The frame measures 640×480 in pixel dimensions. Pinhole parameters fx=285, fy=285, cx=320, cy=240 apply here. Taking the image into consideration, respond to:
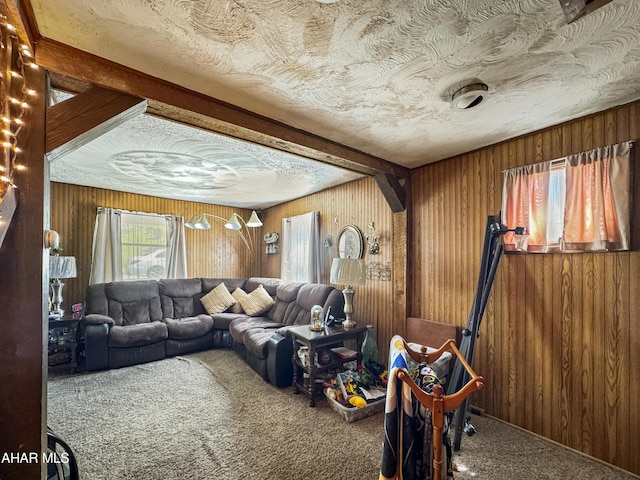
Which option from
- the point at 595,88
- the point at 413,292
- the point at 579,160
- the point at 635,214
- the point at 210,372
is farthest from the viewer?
the point at 210,372

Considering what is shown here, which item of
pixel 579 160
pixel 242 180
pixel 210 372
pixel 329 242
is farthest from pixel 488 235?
pixel 210 372

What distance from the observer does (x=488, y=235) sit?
2.18 meters

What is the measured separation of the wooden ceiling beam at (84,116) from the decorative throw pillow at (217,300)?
359 centimetres

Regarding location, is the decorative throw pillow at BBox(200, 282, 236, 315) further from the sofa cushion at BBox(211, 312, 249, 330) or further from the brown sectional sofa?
the sofa cushion at BBox(211, 312, 249, 330)

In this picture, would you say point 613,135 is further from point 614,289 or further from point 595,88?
point 614,289

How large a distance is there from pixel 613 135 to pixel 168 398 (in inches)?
170

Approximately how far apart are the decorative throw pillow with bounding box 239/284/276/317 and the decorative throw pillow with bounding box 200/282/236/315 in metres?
0.22

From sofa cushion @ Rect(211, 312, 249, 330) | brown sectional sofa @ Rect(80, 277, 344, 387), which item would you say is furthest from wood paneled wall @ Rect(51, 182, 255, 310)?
sofa cushion @ Rect(211, 312, 249, 330)

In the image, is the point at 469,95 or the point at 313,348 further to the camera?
the point at 313,348

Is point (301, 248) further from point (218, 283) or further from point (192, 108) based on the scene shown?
point (192, 108)

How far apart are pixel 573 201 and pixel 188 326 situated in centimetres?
458

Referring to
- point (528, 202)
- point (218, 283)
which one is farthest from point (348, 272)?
point (218, 283)

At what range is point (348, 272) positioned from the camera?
307 centimetres

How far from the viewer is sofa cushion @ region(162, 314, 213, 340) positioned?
13.2ft
